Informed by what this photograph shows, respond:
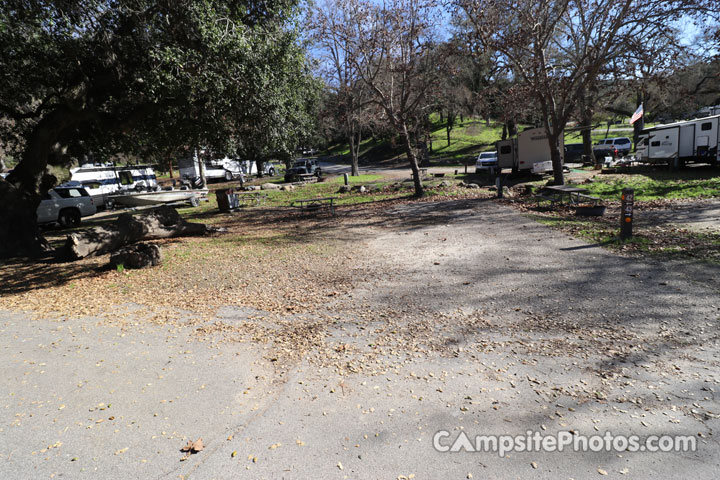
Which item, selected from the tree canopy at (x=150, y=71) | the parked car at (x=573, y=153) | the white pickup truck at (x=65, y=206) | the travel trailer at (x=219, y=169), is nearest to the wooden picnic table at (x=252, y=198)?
the white pickup truck at (x=65, y=206)

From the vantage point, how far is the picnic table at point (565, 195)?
523 inches

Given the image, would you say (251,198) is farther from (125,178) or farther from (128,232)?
(125,178)

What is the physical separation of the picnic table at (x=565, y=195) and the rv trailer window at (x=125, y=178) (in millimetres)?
25900

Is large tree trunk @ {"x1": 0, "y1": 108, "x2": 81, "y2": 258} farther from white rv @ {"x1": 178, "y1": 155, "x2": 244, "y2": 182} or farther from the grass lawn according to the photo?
white rv @ {"x1": 178, "y1": 155, "x2": 244, "y2": 182}

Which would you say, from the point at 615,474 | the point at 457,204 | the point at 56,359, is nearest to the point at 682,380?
the point at 615,474

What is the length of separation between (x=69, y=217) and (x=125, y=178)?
11.0m

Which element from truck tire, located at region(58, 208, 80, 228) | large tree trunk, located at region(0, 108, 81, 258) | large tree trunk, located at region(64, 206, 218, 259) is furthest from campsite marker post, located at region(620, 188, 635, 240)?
truck tire, located at region(58, 208, 80, 228)

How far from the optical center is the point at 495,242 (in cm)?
959

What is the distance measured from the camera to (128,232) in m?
11.4

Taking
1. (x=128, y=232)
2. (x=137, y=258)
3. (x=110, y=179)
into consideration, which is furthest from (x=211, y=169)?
(x=137, y=258)

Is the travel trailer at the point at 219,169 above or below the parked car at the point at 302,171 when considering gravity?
above

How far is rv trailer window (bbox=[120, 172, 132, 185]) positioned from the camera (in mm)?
26681

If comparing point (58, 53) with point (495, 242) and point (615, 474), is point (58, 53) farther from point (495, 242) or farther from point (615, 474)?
point (615, 474)

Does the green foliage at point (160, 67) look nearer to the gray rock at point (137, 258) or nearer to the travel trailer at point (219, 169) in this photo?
the gray rock at point (137, 258)
